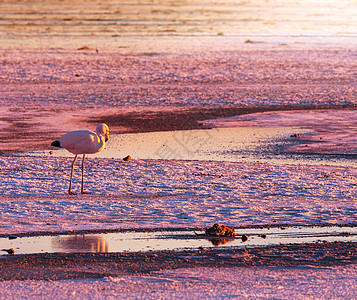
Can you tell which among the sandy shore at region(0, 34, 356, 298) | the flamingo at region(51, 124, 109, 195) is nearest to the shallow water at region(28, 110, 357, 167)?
the sandy shore at region(0, 34, 356, 298)

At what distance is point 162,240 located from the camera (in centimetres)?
809

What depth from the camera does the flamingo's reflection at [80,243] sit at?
25.2 ft

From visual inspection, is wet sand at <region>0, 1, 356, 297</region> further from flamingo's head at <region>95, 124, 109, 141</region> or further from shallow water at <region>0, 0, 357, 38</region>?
shallow water at <region>0, 0, 357, 38</region>

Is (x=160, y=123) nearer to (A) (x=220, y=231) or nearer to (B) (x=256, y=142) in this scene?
(B) (x=256, y=142)

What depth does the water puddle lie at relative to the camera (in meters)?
7.73

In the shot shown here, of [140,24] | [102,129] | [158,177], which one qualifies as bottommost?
[158,177]

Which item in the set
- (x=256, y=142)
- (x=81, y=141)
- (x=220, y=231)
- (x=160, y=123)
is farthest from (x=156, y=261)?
(x=160, y=123)

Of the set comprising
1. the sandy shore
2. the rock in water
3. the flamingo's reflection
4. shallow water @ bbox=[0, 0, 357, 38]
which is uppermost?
shallow water @ bbox=[0, 0, 357, 38]

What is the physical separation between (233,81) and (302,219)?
49.1 feet

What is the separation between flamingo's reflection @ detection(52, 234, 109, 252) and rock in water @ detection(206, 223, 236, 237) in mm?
1160

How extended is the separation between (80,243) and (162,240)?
85cm

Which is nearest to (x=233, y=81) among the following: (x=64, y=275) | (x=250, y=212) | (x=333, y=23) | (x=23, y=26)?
(x=250, y=212)

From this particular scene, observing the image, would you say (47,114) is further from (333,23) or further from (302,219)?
(333,23)

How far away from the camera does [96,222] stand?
8828 mm
